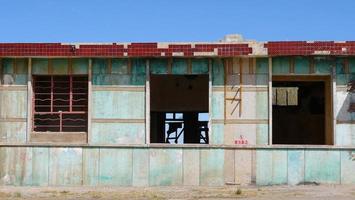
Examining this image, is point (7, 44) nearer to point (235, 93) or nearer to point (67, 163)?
point (67, 163)

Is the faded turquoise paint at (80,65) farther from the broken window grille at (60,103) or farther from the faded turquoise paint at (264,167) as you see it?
the faded turquoise paint at (264,167)

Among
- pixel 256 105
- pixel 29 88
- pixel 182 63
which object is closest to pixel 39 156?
pixel 29 88

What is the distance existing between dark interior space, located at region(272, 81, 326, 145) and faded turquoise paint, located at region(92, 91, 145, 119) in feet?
26.1

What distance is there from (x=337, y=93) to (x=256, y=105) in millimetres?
2223

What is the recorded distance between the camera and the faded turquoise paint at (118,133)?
1720 cm

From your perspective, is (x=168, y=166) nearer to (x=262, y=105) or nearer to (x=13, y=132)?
(x=262, y=105)

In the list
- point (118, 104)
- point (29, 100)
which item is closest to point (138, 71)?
point (118, 104)

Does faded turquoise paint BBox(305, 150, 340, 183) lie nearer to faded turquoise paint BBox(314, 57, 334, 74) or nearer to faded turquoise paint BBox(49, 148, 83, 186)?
faded turquoise paint BBox(314, 57, 334, 74)

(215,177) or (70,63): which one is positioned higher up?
(70,63)

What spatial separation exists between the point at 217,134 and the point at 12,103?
5.80 m

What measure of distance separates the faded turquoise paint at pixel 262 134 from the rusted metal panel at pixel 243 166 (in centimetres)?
40

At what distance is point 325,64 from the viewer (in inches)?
672

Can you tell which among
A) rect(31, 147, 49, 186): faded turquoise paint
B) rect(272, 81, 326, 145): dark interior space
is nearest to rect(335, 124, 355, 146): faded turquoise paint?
rect(272, 81, 326, 145): dark interior space

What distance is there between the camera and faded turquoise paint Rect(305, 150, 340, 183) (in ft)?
55.2
